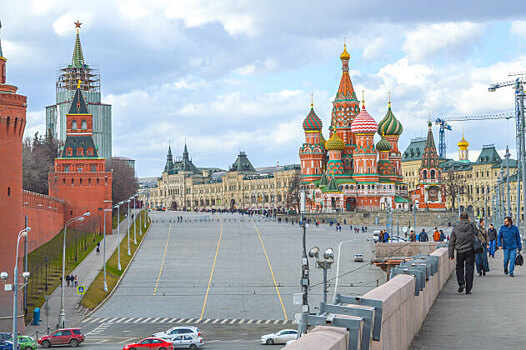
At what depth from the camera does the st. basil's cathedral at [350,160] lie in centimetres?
14000

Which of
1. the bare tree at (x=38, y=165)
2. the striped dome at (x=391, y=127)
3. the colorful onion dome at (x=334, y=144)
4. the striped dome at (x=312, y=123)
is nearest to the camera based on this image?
the bare tree at (x=38, y=165)

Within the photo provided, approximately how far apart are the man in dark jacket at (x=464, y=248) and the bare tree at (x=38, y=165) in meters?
90.0

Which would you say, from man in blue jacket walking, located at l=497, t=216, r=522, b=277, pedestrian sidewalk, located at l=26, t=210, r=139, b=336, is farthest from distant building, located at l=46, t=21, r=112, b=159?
man in blue jacket walking, located at l=497, t=216, r=522, b=277

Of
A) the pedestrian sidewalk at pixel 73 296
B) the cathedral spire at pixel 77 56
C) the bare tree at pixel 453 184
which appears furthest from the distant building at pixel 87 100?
the pedestrian sidewalk at pixel 73 296

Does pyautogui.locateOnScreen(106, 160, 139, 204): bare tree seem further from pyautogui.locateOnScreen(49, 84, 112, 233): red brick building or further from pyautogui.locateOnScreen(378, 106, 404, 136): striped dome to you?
pyautogui.locateOnScreen(378, 106, 404, 136): striped dome

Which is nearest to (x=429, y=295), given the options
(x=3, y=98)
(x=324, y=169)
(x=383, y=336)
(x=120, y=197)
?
(x=383, y=336)

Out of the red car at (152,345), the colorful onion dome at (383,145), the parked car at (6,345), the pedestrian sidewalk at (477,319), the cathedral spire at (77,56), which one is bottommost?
the parked car at (6,345)

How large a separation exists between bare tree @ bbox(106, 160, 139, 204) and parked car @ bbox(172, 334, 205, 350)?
90.3m

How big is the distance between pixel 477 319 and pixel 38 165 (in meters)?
104

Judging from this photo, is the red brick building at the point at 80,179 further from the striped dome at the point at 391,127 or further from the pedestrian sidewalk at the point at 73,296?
the striped dome at the point at 391,127

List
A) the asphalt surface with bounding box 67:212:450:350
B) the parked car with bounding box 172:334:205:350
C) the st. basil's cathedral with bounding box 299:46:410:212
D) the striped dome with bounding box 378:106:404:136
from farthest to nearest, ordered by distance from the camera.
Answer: the striped dome with bounding box 378:106:404:136 < the st. basil's cathedral with bounding box 299:46:410:212 < the asphalt surface with bounding box 67:212:450:350 < the parked car with bounding box 172:334:205:350

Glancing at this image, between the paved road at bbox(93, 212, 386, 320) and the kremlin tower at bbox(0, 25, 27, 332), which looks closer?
the kremlin tower at bbox(0, 25, 27, 332)

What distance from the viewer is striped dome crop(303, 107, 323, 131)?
150 m

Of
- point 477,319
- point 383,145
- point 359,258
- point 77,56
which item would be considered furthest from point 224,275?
point 77,56
